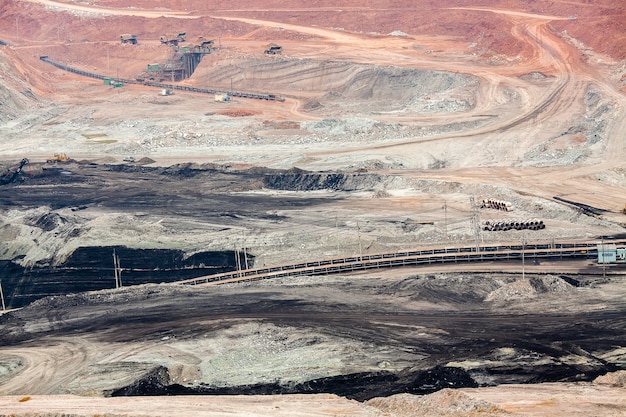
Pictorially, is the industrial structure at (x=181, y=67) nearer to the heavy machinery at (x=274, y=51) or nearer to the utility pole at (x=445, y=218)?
the heavy machinery at (x=274, y=51)

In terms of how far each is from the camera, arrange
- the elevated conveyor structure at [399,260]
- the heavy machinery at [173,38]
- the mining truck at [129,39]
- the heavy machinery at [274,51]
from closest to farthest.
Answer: the elevated conveyor structure at [399,260]
the heavy machinery at [274,51]
the heavy machinery at [173,38]
the mining truck at [129,39]

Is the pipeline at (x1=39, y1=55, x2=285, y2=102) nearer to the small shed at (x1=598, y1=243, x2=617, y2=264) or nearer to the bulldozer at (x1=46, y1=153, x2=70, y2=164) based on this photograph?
the bulldozer at (x1=46, y1=153, x2=70, y2=164)

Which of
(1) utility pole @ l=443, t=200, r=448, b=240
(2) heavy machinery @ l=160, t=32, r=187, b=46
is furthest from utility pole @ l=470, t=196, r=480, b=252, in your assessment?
(2) heavy machinery @ l=160, t=32, r=187, b=46

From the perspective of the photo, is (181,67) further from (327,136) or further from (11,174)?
(11,174)

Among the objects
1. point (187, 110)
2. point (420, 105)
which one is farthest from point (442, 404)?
point (187, 110)

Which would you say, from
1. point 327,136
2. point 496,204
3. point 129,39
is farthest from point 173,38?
point 496,204

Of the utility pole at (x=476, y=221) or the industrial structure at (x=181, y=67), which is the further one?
the industrial structure at (x=181, y=67)

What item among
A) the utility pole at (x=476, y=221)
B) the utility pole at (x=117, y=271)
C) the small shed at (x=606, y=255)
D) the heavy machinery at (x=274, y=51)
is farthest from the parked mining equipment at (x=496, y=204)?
the heavy machinery at (x=274, y=51)
